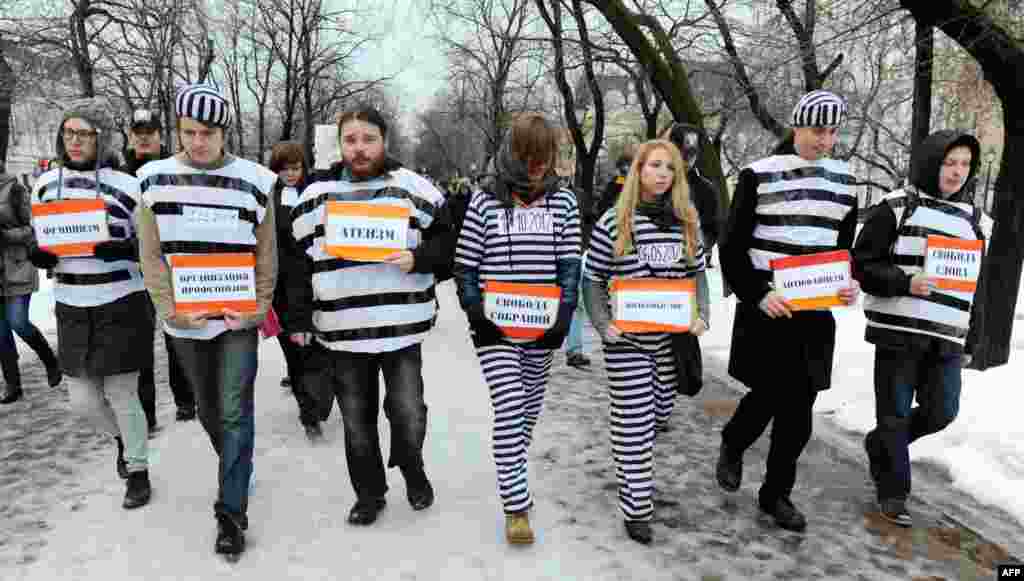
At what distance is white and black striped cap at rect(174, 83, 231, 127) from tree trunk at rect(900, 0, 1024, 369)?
5.58m

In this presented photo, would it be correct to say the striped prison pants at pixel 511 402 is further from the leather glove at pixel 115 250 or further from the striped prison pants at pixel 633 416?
the leather glove at pixel 115 250

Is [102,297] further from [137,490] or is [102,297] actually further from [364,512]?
[364,512]

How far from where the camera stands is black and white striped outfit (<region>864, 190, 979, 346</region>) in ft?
12.2

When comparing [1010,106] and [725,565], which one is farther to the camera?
[1010,106]

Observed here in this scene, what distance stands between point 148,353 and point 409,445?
5.17 ft

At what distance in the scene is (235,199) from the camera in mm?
3361

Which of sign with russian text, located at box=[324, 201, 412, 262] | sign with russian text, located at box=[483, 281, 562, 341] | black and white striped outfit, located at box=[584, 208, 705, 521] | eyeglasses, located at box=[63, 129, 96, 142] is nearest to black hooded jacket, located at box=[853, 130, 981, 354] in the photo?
black and white striped outfit, located at box=[584, 208, 705, 521]

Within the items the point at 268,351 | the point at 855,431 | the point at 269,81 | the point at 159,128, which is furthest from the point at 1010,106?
the point at 269,81

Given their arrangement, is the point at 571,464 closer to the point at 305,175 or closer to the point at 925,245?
the point at 925,245

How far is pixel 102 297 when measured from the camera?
3.86 m

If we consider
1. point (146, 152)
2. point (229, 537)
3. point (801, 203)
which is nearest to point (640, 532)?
point (801, 203)

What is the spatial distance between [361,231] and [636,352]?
55.5 inches

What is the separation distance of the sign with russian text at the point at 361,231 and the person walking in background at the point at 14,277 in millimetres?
3604

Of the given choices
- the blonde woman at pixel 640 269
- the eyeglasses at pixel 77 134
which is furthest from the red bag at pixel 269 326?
the blonde woman at pixel 640 269
